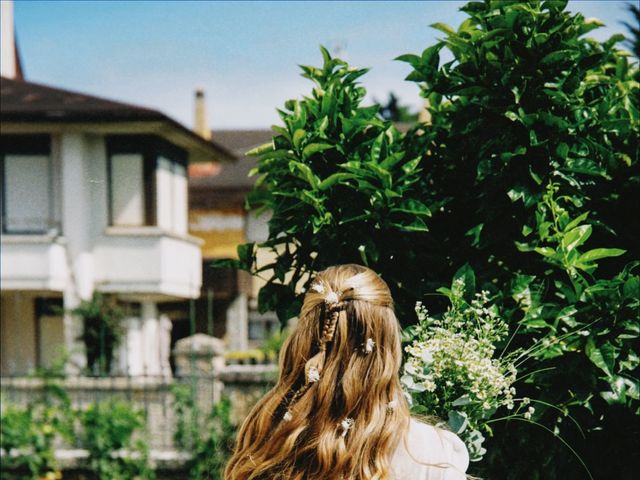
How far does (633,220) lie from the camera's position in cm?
405

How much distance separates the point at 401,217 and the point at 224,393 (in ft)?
19.0

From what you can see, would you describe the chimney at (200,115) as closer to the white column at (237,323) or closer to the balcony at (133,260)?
the white column at (237,323)

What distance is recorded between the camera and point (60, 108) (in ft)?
57.3

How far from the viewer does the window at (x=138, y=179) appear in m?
18.6

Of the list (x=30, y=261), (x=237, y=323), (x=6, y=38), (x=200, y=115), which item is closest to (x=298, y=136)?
A: (x=30, y=261)

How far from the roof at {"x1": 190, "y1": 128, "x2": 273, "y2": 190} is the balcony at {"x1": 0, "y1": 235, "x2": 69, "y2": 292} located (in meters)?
7.68

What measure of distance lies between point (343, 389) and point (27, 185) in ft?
55.2

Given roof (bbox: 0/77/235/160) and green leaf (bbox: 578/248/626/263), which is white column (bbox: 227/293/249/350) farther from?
green leaf (bbox: 578/248/626/263)

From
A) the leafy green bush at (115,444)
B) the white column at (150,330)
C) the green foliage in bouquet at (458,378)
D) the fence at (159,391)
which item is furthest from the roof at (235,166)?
the green foliage in bouquet at (458,378)

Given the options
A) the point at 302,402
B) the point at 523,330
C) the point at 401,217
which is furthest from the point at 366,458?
the point at 401,217

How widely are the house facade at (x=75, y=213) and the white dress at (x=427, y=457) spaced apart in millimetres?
15084

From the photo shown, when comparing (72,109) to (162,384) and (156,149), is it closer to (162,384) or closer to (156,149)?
(156,149)

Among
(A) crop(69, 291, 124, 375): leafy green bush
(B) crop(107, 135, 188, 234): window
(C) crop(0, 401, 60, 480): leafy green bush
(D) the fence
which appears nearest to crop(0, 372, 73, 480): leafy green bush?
(C) crop(0, 401, 60, 480): leafy green bush

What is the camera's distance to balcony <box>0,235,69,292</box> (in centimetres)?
1806
